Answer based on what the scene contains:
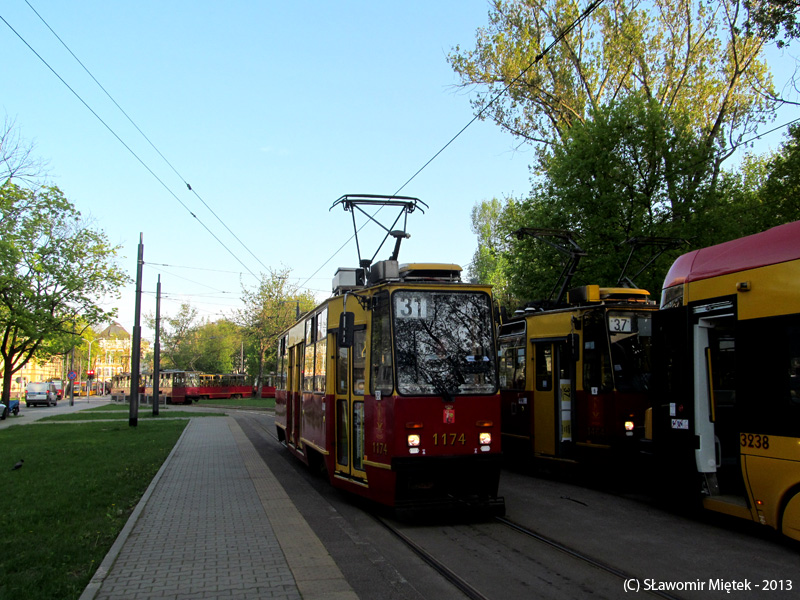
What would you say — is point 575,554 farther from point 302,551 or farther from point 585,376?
point 585,376

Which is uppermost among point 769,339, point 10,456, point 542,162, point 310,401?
point 542,162

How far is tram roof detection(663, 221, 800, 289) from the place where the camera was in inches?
263

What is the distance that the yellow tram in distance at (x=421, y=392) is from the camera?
793 cm

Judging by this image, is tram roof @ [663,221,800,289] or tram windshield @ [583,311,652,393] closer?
tram roof @ [663,221,800,289]

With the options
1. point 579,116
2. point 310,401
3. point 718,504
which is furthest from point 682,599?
point 579,116

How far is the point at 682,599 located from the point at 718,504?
2823 millimetres

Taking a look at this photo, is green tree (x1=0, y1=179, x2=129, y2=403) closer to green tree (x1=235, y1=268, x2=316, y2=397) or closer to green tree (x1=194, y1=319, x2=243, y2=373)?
green tree (x1=235, y1=268, x2=316, y2=397)

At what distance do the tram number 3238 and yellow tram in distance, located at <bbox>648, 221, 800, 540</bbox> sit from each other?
10 millimetres

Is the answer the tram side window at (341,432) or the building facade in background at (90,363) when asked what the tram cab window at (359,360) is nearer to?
the tram side window at (341,432)

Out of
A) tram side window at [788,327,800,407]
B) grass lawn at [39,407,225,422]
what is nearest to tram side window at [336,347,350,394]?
tram side window at [788,327,800,407]

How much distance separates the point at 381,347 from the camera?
8.36 meters

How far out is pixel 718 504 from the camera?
749 centimetres

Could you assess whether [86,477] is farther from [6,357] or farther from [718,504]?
[6,357]

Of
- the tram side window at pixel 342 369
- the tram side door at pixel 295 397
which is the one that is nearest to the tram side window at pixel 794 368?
the tram side window at pixel 342 369
